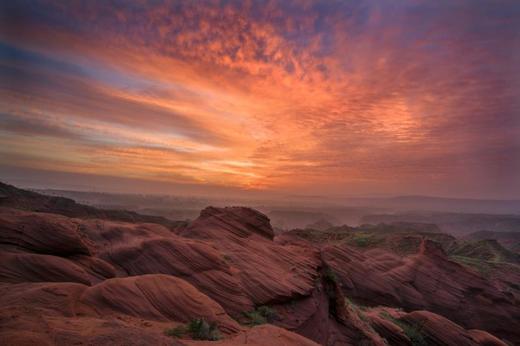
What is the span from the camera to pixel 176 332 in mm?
9789

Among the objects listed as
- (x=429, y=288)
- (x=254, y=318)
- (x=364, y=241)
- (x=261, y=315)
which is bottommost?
(x=429, y=288)

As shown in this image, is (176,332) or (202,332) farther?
(202,332)

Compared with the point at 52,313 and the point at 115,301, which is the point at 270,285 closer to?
the point at 115,301

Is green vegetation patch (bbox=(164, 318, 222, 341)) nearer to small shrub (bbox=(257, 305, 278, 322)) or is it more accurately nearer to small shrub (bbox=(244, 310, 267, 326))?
small shrub (bbox=(244, 310, 267, 326))

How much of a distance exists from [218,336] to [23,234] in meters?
12.8

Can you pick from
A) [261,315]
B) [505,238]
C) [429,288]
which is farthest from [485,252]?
[261,315]

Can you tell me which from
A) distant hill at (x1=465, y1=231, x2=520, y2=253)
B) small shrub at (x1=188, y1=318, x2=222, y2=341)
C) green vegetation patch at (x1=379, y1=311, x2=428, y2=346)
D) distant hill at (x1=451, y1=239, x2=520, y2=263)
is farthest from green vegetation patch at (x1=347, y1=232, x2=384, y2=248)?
distant hill at (x1=465, y1=231, x2=520, y2=253)

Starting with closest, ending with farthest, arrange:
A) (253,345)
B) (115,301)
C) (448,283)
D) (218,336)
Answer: (253,345)
(218,336)
(115,301)
(448,283)

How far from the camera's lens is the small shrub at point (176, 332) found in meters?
9.62

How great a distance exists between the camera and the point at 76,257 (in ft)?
52.9

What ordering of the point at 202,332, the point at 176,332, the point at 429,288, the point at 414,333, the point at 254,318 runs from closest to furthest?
the point at 176,332 < the point at 202,332 < the point at 254,318 < the point at 414,333 < the point at 429,288

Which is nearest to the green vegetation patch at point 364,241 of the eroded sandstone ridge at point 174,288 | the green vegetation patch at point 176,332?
the eroded sandstone ridge at point 174,288

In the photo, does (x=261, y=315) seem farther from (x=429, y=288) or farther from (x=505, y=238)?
(x=505, y=238)

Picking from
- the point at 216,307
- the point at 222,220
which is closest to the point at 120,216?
the point at 222,220
